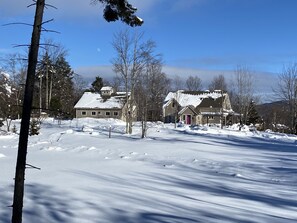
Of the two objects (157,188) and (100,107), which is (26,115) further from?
(100,107)

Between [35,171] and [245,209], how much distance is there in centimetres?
783

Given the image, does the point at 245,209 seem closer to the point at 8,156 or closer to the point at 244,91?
the point at 8,156

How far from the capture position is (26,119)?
4.96m

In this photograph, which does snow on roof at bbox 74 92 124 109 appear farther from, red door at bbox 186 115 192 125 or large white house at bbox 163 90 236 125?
red door at bbox 186 115 192 125

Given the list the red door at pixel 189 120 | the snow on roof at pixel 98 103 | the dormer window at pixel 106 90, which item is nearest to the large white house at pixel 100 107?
the snow on roof at pixel 98 103

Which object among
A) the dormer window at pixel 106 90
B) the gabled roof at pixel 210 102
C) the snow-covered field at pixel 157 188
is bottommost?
the snow-covered field at pixel 157 188

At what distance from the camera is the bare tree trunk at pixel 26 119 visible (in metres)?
4.92

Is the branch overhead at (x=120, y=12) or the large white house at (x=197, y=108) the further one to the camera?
the large white house at (x=197, y=108)

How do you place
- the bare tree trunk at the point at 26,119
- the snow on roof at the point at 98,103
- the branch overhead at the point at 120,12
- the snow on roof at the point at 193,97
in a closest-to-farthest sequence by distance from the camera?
1. the bare tree trunk at the point at 26,119
2. the branch overhead at the point at 120,12
3. the snow on roof at the point at 98,103
4. the snow on roof at the point at 193,97

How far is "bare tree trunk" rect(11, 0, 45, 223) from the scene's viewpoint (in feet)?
16.1

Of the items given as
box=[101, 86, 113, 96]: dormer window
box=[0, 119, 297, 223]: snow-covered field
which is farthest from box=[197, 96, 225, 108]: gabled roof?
box=[0, 119, 297, 223]: snow-covered field

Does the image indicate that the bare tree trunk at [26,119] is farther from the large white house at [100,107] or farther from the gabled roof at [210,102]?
the gabled roof at [210,102]

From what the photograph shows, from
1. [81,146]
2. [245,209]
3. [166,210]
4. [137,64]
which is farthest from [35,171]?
[137,64]

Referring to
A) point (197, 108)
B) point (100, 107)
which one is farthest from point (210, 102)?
point (100, 107)
